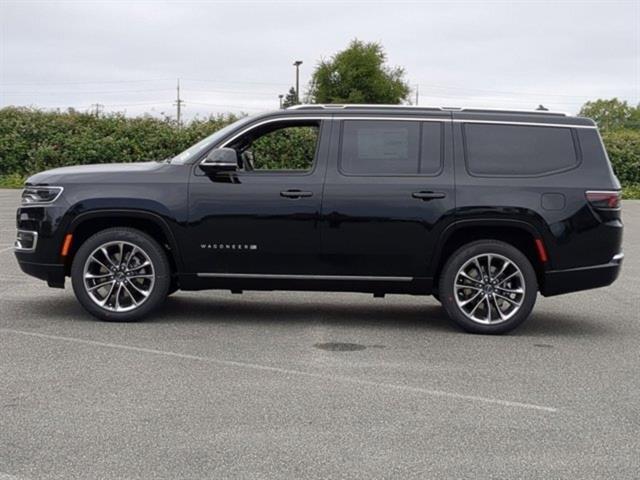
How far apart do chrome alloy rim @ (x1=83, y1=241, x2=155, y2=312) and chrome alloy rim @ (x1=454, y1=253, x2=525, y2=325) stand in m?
2.73

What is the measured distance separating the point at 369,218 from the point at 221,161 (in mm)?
1358

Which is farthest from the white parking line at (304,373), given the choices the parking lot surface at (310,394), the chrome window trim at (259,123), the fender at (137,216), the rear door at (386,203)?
the chrome window trim at (259,123)

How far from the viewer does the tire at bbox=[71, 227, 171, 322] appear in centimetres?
785

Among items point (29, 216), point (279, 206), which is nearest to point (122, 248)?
point (29, 216)

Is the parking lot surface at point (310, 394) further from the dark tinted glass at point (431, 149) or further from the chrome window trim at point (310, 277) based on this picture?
the dark tinted glass at point (431, 149)

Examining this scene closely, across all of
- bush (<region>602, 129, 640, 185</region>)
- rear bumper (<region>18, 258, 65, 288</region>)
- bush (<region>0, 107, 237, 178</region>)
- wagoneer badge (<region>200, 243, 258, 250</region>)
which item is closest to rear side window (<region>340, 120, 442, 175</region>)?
wagoneer badge (<region>200, 243, 258, 250</region>)

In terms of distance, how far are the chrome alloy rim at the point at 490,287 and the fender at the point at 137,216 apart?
8.10 feet

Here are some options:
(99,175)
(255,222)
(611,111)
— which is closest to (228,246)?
(255,222)

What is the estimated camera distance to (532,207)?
7703mm

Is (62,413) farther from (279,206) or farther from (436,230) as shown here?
(436,230)

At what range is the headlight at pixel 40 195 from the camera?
A: 25.8 feet

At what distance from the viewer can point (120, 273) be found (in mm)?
7914

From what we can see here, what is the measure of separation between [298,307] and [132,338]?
2150mm

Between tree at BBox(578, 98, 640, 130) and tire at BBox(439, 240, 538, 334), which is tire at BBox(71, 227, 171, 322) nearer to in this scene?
tire at BBox(439, 240, 538, 334)
